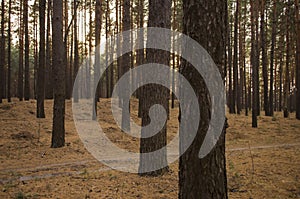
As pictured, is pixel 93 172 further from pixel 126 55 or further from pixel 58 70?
pixel 126 55

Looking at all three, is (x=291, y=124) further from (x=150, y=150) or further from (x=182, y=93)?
(x=182, y=93)

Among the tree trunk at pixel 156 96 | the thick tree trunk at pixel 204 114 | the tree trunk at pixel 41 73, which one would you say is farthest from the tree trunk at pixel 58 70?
the thick tree trunk at pixel 204 114

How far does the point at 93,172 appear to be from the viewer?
754 cm

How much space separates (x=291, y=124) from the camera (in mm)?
18422

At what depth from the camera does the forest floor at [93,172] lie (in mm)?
5664

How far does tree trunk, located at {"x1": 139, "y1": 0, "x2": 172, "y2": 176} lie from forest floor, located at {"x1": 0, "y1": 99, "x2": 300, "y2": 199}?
0.44 metres

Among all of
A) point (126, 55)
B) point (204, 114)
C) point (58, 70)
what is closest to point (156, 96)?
point (204, 114)

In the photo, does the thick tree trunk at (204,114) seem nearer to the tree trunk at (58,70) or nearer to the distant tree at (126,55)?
the tree trunk at (58,70)

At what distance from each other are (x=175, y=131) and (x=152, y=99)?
33.9 ft

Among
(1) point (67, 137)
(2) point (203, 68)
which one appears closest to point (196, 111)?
(2) point (203, 68)

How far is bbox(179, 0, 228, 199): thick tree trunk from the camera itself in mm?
3189

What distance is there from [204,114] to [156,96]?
11.1ft

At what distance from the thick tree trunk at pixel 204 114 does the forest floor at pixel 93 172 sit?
7.84 ft

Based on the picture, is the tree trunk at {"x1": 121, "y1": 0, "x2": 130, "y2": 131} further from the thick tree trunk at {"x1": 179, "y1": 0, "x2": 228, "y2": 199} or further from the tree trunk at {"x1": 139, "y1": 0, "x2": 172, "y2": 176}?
the thick tree trunk at {"x1": 179, "y1": 0, "x2": 228, "y2": 199}
